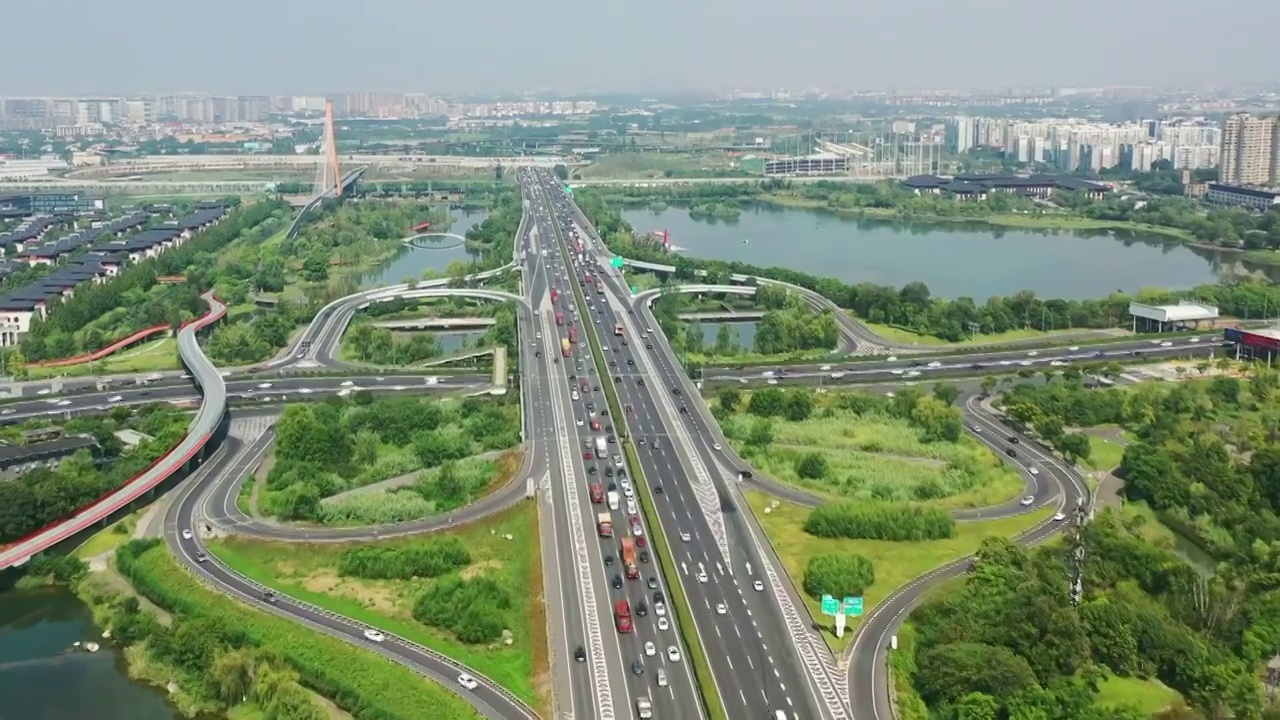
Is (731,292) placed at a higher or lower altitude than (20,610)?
higher

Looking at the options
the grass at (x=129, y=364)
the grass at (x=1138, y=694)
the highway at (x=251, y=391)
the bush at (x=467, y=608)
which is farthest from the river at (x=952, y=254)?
the bush at (x=467, y=608)

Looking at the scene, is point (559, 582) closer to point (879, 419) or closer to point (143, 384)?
point (879, 419)

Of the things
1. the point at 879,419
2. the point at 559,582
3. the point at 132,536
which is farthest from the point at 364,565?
the point at 879,419

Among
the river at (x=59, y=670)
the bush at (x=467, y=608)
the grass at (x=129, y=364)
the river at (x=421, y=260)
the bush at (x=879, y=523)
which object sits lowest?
the river at (x=59, y=670)

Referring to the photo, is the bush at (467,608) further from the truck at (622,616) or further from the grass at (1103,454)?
the grass at (1103,454)

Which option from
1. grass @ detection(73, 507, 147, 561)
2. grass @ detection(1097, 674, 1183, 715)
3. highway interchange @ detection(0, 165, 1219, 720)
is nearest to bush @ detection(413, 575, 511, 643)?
highway interchange @ detection(0, 165, 1219, 720)

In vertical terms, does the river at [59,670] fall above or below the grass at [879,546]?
below

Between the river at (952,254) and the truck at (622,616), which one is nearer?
the truck at (622,616)
